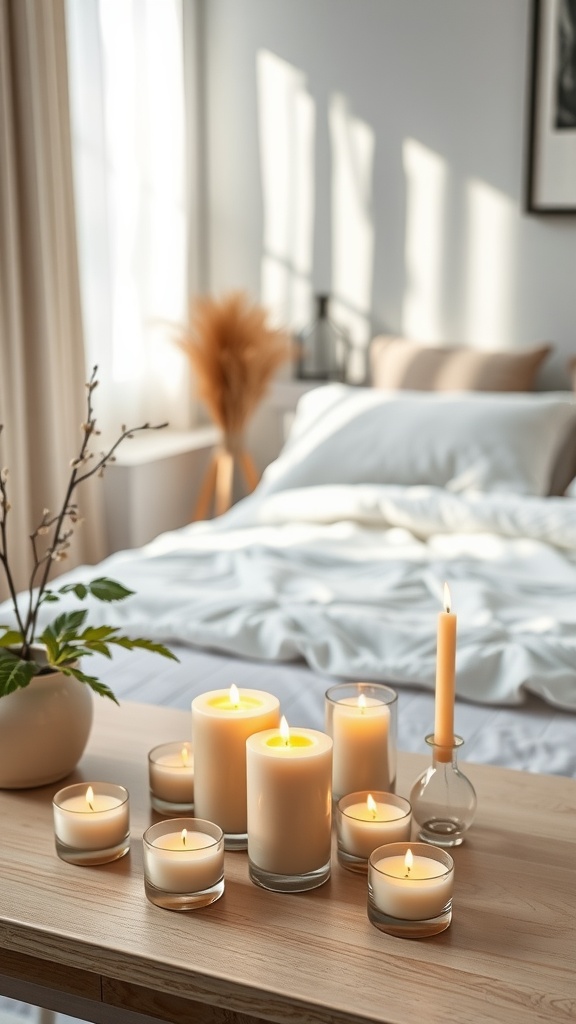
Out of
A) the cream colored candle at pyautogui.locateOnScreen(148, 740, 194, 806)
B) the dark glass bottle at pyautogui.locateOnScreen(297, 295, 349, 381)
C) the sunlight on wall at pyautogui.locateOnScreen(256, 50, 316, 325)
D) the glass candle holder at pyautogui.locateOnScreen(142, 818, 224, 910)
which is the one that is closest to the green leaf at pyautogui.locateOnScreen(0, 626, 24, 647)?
the cream colored candle at pyautogui.locateOnScreen(148, 740, 194, 806)

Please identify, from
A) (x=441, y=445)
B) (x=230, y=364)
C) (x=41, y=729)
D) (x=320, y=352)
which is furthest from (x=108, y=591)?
(x=320, y=352)

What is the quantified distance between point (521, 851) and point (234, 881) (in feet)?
1.05

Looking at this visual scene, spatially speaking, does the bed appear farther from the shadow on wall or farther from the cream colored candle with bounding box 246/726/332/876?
the cream colored candle with bounding box 246/726/332/876

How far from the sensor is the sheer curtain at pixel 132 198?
154 inches

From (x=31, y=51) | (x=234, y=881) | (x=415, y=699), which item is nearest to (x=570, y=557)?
(x=415, y=699)

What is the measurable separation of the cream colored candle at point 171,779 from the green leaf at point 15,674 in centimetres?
17

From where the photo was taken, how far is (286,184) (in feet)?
14.0

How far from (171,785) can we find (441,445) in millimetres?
2108

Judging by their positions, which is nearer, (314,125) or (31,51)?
(31,51)

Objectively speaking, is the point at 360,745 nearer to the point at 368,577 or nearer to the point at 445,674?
the point at 445,674

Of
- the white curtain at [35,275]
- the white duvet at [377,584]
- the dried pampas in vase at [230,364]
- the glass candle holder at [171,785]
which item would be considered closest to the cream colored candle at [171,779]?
the glass candle holder at [171,785]

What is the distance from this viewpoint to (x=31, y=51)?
11.0ft

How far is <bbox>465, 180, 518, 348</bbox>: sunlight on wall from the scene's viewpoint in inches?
155

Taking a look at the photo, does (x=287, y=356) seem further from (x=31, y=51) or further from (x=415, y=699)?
(x=415, y=699)
